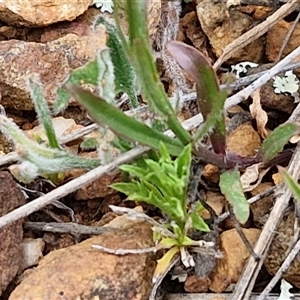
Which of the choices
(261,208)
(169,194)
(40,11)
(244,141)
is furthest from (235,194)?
(40,11)

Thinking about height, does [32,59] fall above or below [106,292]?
above

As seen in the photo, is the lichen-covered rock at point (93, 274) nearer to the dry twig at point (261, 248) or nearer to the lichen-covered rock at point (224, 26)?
the dry twig at point (261, 248)

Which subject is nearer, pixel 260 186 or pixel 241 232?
pixel 241 232

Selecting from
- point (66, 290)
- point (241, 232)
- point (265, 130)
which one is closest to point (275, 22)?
point (265, 130)

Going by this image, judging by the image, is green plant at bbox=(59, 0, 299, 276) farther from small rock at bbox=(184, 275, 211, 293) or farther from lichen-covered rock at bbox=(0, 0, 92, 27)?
lichen-covered rock at bbox=(0, 0, 92, 27)

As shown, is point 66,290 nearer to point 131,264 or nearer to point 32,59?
point 131,264

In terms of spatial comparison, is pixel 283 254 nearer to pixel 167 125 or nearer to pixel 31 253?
pixel 167 125
